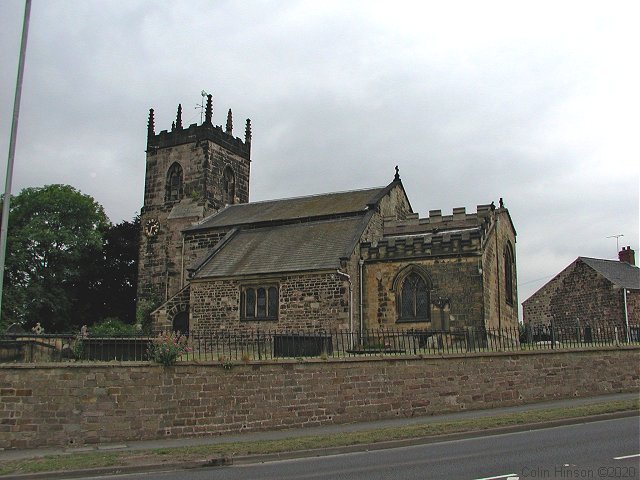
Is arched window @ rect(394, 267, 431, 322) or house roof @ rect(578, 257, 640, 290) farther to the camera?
house roof @ rect(578, 257, 640, 290)

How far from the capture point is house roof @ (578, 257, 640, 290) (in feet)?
131

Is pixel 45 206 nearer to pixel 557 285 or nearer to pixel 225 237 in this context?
pixel 225 237

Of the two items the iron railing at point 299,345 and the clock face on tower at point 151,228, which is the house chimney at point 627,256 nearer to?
the iron railing at point 299,345

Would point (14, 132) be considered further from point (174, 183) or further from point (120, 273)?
point (120, 273)

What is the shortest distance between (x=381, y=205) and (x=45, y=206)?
2674 cm

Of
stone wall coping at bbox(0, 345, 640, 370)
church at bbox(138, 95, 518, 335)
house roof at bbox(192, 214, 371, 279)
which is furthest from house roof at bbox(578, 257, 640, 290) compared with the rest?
stone wall coping at bbox(0, 345, 640, 370)

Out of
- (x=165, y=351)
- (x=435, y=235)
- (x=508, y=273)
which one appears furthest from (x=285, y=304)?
(x=165, y=351)

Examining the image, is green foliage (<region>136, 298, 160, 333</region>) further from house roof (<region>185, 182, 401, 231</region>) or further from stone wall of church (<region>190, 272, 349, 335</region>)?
stone wall of church (<region>190, 272, 349, 335</region>)

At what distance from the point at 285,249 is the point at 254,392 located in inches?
600

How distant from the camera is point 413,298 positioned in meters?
30.0

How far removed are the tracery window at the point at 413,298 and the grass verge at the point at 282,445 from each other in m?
11.8

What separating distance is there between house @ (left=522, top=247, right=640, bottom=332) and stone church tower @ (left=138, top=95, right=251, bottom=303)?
20938mm

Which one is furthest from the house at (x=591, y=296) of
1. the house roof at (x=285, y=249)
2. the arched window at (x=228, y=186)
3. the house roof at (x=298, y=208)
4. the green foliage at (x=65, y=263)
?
the green foliage at (x=65, y=263)

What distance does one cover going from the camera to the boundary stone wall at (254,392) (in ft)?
55.0
